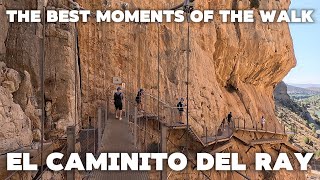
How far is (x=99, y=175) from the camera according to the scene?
3.81 m

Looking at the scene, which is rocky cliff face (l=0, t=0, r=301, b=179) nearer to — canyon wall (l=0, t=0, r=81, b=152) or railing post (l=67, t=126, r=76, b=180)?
canyon wall (l=0, t=0, r=81, b=152)

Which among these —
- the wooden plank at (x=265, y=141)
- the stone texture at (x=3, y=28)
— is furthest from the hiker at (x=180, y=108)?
the stone texture at (x=3, y=28)

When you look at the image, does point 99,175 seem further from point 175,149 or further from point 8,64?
point 175,149

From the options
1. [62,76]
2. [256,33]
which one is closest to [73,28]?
[62,76]

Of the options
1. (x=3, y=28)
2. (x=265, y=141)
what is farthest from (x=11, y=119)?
(x=265, y=141)

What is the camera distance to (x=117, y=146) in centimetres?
525

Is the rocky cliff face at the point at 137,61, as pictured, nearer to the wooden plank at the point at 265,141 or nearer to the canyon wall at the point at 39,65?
the canyon wall at the point at 39,65

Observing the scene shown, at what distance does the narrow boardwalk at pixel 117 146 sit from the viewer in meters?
3.70

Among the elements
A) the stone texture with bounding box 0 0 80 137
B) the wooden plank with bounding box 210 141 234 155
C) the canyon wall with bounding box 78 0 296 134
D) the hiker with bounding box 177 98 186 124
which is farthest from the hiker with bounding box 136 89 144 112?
the wooden plank with bounding box 210 141 234 155

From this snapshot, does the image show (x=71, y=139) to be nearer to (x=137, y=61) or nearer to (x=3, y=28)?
(x=3, y=28)

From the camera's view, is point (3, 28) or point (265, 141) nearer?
point (3, 28)

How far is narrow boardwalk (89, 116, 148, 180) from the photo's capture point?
370 centimetres

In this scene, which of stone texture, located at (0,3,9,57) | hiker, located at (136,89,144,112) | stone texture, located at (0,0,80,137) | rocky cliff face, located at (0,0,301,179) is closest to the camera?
stone texture, located at (0,3,9,57)

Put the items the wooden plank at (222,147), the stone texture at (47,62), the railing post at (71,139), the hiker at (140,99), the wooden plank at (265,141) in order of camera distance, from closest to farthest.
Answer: the railing post at (71,139)
the stone texture at (47,62)
the hiker at (140,99)
the wooden plank at (222,147)
the wooden plank at (265,141)
